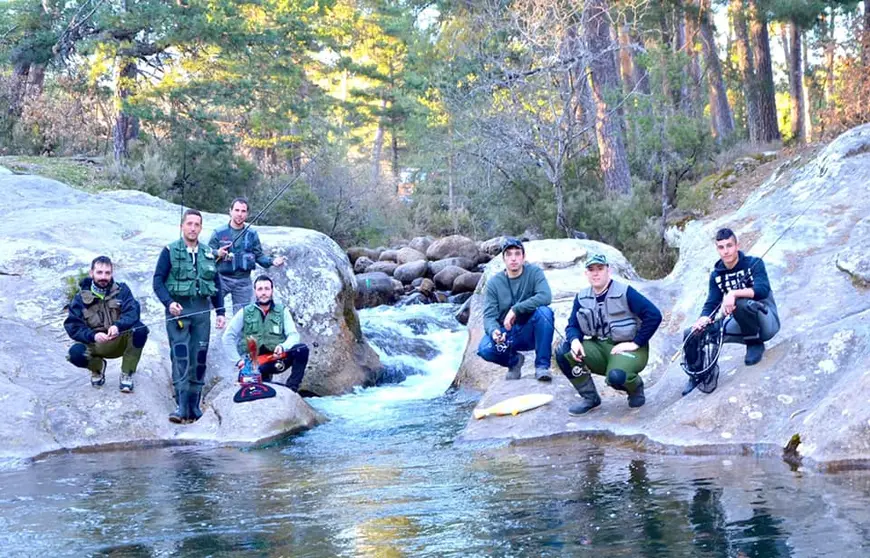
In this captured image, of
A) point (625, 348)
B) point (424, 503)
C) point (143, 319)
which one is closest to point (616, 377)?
point (625, 348)

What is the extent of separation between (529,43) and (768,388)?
35.8ft

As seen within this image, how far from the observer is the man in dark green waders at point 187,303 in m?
8.64

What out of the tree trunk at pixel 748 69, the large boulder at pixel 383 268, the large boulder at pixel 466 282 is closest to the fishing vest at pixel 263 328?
the large boulder at pixel 466 282

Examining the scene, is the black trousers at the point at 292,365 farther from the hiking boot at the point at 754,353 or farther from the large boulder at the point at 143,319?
the hiking boot at the point at 754,353

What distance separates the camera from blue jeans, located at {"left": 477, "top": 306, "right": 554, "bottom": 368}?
28.0ft

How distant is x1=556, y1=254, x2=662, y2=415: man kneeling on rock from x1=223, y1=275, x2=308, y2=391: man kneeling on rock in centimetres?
275

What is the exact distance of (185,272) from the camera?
8.67m

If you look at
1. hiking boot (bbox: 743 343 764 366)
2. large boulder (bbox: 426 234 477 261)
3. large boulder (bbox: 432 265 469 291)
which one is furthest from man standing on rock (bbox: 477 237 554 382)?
large boulder (bbox: 426 234 477 261)

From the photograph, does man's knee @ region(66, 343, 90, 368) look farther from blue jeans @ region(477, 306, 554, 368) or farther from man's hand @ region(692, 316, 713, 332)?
man's hand @ region(692, 316, 713, 332)

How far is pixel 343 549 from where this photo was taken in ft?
15.7

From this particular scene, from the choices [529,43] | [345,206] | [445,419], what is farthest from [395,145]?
[445,419]

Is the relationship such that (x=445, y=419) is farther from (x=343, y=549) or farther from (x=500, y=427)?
(x=343, y=549)

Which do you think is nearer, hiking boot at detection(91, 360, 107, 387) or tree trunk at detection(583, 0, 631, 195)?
hiking boot at detection(91, 360, 107, 387)

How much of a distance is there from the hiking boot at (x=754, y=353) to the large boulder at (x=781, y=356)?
51mm
